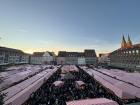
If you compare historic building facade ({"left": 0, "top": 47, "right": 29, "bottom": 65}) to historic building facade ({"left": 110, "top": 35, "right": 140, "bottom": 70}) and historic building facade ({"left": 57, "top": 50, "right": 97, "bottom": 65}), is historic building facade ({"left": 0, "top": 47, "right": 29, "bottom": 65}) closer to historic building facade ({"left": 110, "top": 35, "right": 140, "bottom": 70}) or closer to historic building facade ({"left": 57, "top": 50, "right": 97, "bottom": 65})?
historic building facade ({"left": 57, "top": 50, "right": 97, "bottom": 65})

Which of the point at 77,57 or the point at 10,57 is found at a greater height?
the point at 77,57

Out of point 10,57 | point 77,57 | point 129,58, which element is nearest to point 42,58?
point 77,57

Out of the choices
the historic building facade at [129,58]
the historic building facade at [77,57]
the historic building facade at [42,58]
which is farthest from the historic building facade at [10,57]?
the historic building facade at [129,58]

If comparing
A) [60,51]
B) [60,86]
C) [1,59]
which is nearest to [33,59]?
[60,51]

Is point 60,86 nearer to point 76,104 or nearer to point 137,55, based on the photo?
point 76,104

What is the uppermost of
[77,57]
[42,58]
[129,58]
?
[77,57]

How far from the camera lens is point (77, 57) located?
11712 centimetres

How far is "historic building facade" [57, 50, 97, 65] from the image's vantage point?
380 feet

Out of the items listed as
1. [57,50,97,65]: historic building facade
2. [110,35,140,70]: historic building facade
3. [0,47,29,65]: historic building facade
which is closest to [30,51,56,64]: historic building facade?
[57,50,97,65]: historic building facade

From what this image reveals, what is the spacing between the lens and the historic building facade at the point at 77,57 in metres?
116

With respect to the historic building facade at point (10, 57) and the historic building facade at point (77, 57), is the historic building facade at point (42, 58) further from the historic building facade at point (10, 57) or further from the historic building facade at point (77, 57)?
the historic building facade at point (10, 57)

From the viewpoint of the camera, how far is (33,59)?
122500 millimetres

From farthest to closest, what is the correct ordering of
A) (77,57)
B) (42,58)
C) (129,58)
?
(42,58) < (77,57) < (129,58)

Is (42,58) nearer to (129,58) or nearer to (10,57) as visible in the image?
(10,57)
